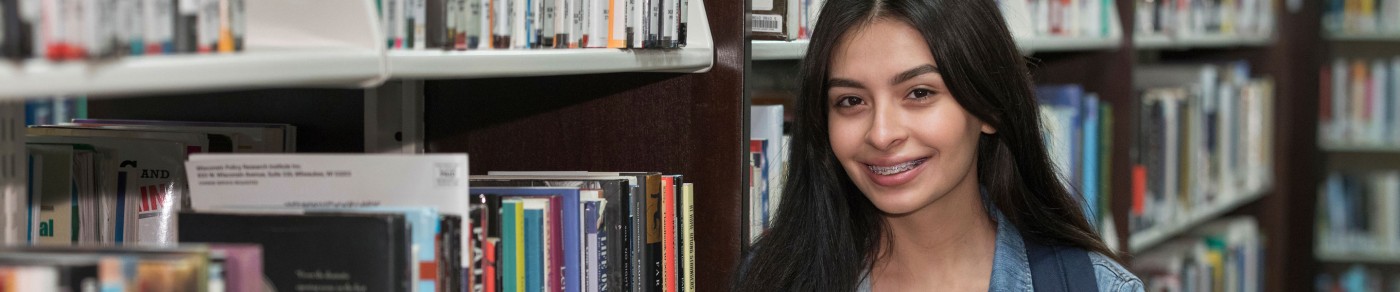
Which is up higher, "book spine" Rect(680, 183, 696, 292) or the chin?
the chin

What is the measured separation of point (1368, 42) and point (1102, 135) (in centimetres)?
169

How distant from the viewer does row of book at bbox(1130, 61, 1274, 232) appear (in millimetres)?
2707

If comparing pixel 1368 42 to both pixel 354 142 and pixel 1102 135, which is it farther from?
pixel 354 142

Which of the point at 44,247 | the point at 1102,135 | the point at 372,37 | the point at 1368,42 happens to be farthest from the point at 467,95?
the point at 1368,42

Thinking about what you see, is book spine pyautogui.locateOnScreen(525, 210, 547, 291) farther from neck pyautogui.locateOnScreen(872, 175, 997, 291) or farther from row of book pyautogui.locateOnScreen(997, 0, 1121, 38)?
row of book pyautogui.locateOnScreen(997, 0, 1121, 38)

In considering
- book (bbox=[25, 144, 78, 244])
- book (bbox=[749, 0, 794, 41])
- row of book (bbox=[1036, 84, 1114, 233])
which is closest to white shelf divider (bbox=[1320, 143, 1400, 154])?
row of book (bbox=[1036, 84, 1114, 233])

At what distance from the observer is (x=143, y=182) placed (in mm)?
1285

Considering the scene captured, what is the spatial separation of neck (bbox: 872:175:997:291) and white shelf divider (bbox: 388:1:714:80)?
300 millimetres

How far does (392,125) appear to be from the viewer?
4.94 ft

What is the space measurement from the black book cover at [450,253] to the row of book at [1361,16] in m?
3.12

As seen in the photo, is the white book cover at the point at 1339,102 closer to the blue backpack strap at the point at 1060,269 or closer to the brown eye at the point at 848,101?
the blue backpack strap at the point at 1060,269

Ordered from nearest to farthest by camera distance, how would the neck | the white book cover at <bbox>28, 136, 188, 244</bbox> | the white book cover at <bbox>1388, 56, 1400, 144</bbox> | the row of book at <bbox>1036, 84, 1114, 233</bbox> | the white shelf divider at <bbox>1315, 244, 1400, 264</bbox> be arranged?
the white book cover at <bbox>28, 136, 188, 244</bbox> < the neck < the row of book at <bbox>1036, 84, 1114, 233</bbox> < the white book cover at <bbox>1388, 56, 1400, 144</bbox> < the white shelf divider at <bbox>1315, 244, 1400, 264</bbox>

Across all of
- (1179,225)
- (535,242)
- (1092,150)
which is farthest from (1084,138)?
(535,242)

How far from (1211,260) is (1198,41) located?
59 cm
